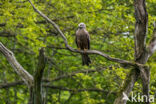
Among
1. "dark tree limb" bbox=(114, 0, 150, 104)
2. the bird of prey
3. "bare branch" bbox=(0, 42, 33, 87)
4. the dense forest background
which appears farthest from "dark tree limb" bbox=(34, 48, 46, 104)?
the bird of prey

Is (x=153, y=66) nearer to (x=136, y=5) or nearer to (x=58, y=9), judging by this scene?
(x=136, y=5)

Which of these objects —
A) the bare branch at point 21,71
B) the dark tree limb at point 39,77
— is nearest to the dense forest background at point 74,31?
the bare branch at point 21,71

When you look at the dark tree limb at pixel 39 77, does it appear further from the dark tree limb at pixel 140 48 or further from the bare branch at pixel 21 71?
the dark tree limb at pixel 140 48

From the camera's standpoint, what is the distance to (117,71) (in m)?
7.48

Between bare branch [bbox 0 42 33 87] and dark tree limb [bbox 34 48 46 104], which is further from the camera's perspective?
bare branch [bbox 0 42 33 87]

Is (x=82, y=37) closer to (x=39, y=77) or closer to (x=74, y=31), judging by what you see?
(x=74, y=31)

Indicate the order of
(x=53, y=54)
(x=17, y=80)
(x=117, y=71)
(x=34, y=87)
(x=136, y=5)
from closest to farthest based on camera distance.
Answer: (x=136, y=5), (x=34, y=87), (x=117, y=71), (x=17, y=80), (x=53, y=54)

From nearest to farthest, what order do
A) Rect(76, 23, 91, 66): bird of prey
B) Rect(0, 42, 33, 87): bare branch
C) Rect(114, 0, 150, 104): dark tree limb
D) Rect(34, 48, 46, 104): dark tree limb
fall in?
Rect(114, 0, 150, 104): dark tree limb < Rect(34, 48, 46, 104): dark tree limb < Rect(0, 42, 33, 87): bare branch < Rect(76, 23, 91, 66): bird of prey

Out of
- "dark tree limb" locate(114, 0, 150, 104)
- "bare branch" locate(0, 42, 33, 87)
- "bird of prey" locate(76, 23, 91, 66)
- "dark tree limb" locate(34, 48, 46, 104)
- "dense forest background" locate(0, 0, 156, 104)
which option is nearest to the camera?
"dark tree limb" locate(114, 0, 150, 104)

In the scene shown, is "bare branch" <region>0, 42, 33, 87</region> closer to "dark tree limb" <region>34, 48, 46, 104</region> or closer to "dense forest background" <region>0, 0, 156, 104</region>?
"dark tree limb" <region>34, 48, 46, 104</region>

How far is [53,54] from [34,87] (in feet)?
19.9

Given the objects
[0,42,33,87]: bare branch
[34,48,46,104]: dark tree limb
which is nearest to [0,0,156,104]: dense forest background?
[0,42,33,87]: bare branch

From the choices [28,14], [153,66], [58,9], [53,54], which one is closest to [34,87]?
[153,66]

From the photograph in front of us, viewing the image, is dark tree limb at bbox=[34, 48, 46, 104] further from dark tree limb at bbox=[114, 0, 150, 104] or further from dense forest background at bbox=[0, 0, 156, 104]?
dense forest background at bbox=[0, 0, 156, 104]
